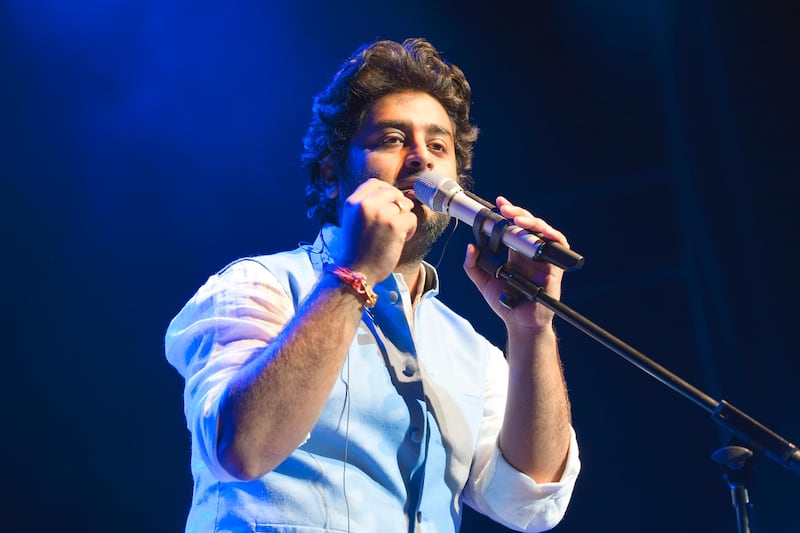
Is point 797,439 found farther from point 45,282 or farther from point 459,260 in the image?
point 45,282

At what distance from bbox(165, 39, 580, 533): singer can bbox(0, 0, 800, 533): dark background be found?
2.90ft

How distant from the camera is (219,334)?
5.34 ft

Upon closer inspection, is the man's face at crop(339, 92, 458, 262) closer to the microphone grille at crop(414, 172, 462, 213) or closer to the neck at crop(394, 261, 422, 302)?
the neck at crop(394, 261, 422, 302)

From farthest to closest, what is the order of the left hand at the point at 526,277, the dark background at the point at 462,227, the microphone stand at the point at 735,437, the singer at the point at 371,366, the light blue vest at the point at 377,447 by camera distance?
the dark background at the point at 462,227
the left hand at the point at 526,277
the light blue vest at the point at 377,447
the singer at the point at 371,366
the microphone stand at the point at 735,437

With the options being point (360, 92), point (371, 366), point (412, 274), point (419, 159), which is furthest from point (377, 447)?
point (360, 92)

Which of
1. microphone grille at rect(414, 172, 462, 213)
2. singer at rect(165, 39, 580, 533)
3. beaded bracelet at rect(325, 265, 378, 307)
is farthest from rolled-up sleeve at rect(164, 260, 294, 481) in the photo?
microphone grille at rect(414, 172, 462, 213)

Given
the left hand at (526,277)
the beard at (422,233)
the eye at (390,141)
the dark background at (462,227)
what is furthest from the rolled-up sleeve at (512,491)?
the dark background at (462,227)

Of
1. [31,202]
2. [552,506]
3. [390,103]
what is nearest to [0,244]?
[31,202]

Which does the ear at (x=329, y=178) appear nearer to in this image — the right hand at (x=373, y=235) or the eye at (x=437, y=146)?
the eye at (x=437, y=146)

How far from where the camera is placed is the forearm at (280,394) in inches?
55.0

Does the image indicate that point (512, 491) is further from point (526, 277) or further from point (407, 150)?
point (407, 150)

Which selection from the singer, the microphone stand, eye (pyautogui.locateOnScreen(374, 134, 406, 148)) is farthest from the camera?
eye (pyautogui.locateOnScreen(374, 134, 406, 148))

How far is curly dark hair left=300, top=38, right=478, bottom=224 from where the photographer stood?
7.39ft

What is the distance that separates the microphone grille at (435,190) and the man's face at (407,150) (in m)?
0.15
